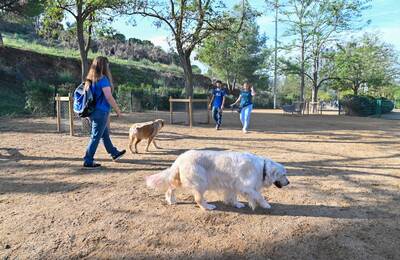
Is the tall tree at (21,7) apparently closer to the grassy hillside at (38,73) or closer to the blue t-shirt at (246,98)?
the grassy hillside at (38,73)

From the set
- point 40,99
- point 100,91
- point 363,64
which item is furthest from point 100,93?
point 363,64

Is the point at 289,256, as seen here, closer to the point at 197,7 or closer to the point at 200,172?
the point at 200,172

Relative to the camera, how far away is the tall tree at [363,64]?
33081 millimetres

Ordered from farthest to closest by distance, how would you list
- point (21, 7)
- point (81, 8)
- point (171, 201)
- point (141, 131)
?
point (21, 7)
point (81, 8)
point (141, 131)
point (171, 201)

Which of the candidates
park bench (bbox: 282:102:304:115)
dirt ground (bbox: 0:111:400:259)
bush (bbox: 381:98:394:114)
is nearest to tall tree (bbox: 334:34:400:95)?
bush (bbox: 381:98:394:114)


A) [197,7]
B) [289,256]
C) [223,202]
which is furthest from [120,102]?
[289,256]

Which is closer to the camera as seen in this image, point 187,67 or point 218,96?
point 218,96

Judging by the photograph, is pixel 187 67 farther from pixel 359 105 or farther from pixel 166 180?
pixel 359 105

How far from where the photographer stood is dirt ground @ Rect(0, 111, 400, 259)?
3613 mm

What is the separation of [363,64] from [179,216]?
34132 mm

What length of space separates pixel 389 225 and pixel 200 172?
2.14 m

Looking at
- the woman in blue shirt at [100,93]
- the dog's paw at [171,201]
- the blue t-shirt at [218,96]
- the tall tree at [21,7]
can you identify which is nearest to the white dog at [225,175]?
the dog's paw at [171,201]

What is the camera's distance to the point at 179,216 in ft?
14.5

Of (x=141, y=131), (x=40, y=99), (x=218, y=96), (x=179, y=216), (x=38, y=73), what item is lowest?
(x=179, y=216)
